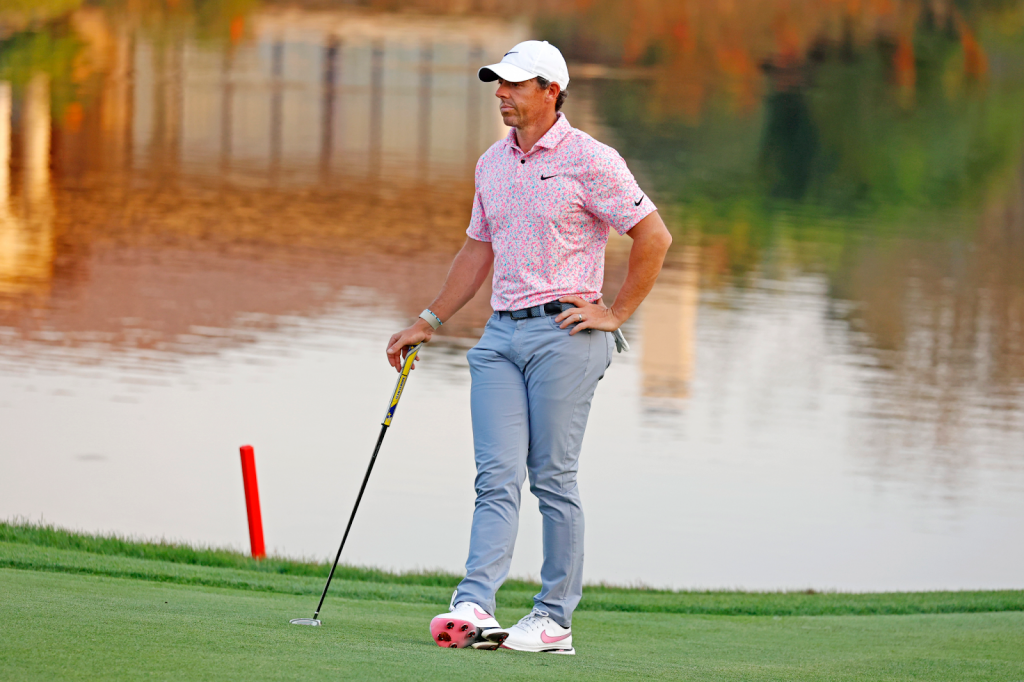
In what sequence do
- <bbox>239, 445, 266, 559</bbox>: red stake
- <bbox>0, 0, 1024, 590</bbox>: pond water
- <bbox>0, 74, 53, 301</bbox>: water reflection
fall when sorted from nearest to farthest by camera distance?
<bbox>239, 445, 266, 559</bbox>: red stake, <bbox>0, 0, 1024, 590</bbox>: pond water, <bbox>0, 74, 53, 301</bbox>: water reflection

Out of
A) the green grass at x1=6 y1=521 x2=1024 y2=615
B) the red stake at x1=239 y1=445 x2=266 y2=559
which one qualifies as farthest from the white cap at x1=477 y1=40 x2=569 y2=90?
the red stake at x1=239 y1=445 x2=266 y2=559

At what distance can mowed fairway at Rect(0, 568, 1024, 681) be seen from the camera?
144 inches

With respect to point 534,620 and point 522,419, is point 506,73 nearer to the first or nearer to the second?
point 522,419

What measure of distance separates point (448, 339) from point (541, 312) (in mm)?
11610

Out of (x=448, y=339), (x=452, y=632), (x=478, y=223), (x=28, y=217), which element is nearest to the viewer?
(x=452, y=632)

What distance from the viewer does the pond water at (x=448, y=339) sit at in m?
9.98

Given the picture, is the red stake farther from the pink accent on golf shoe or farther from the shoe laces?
the pink accent on golf shoe

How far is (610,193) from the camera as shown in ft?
14.5

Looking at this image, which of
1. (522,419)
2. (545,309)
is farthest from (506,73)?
(522,419)

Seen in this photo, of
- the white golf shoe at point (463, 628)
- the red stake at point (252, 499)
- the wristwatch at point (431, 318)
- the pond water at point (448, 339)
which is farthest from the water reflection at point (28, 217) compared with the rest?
the white golf shoe at point (463, 628)

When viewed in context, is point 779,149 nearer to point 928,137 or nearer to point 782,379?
point 928,137

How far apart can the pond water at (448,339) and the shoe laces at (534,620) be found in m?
4.26

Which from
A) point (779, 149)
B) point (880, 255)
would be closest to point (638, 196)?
point (880, 255)

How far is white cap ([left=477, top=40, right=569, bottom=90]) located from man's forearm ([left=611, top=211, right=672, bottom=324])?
0.49m
